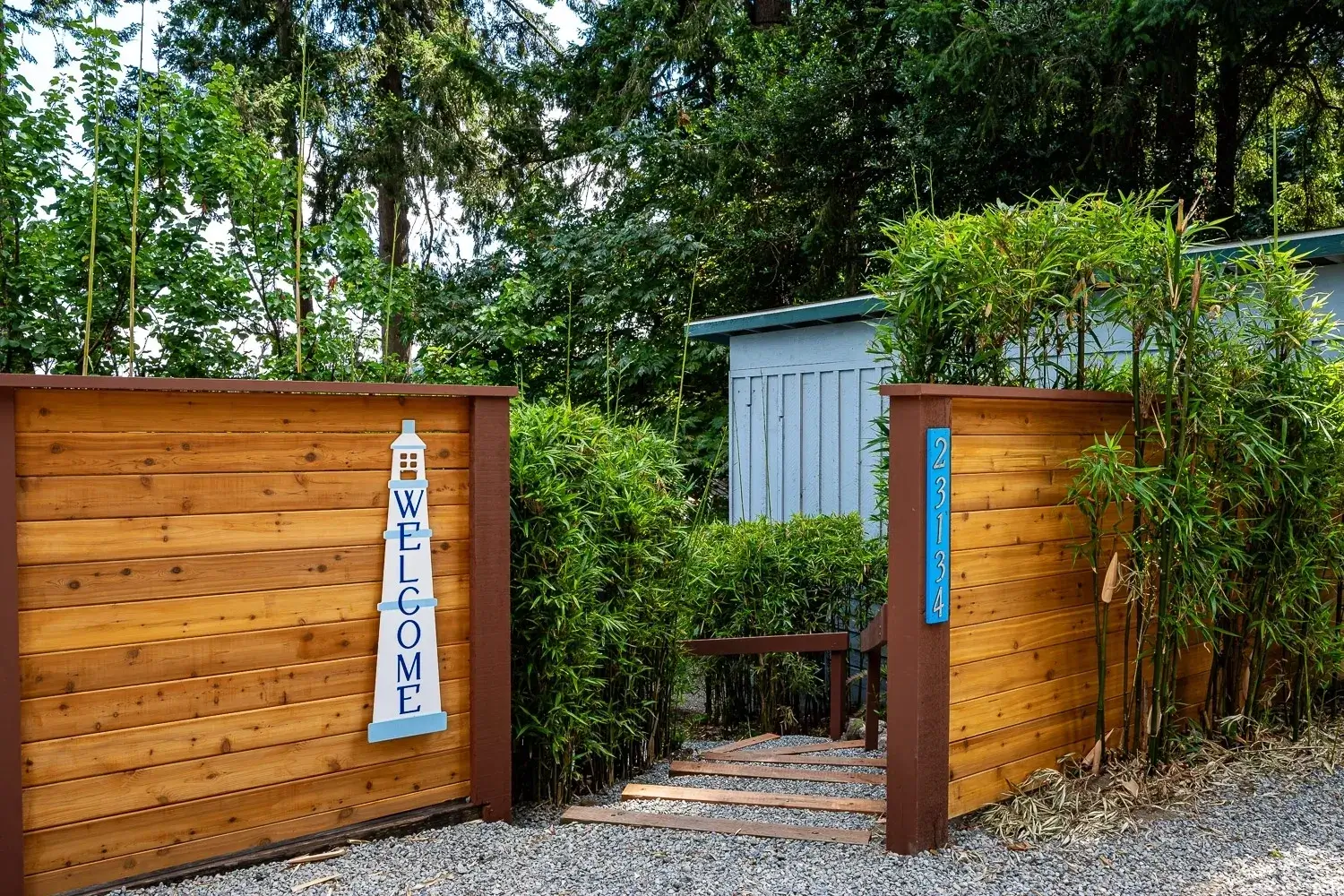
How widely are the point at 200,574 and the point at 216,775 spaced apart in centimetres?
56

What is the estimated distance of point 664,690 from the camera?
15.1 feet

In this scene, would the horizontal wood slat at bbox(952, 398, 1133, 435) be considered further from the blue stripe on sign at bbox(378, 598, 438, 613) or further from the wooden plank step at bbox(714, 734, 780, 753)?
the wooden plank step at bbox(714, 734, 780, 753)

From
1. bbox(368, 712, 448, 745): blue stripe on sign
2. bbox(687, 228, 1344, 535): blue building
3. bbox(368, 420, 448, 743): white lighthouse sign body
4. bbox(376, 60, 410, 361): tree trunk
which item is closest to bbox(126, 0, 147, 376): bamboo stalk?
bbox(368, 420, 448, 743): white lighthouse sign body

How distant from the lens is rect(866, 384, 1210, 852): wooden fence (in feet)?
9.79

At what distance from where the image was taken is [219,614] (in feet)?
9.48

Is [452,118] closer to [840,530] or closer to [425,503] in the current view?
[840,530]

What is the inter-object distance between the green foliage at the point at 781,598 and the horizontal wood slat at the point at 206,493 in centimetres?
271

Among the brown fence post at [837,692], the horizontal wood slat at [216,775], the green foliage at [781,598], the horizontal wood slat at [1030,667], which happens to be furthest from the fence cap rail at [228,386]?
the brown fence post at [837,692]

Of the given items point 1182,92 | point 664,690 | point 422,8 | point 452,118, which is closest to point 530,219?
point 452,118

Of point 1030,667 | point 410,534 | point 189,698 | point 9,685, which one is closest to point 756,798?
point 1030,667

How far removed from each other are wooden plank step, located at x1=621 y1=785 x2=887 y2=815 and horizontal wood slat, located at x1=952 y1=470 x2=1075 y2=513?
1.04 m

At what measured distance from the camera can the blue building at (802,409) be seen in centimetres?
680

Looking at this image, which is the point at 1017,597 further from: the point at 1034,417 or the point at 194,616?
the point at 194,616

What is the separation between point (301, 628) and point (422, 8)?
12257 millimetres
